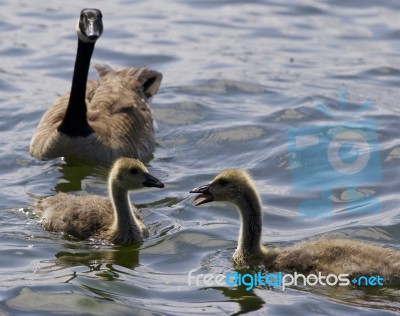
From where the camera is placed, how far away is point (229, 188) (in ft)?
34.1

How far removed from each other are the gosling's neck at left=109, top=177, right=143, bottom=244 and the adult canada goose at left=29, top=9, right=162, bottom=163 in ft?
9.39

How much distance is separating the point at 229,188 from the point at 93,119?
14.7 feet

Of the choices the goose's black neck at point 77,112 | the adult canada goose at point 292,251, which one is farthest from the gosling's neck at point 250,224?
the goose's black neck at point 77,112

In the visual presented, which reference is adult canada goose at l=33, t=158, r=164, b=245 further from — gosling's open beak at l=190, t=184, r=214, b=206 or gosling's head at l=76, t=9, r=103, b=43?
gosling's head at l=76, t=9, r=103, b=43

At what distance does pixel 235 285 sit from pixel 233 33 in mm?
10393

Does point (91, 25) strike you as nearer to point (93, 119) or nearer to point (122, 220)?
point (93, 119)

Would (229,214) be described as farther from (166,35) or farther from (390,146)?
(166,35)

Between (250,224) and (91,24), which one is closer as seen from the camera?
(250,224)

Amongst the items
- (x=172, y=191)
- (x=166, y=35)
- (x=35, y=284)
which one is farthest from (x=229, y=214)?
(x=166, y=35)

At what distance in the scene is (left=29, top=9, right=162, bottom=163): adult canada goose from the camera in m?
13.9

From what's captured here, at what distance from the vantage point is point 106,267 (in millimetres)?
10602

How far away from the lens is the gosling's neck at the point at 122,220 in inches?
435

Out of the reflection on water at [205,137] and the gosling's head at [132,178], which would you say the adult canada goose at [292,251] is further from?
the gosling's head at [132,178]

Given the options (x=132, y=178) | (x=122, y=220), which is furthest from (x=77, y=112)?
(x=122, y=220)
